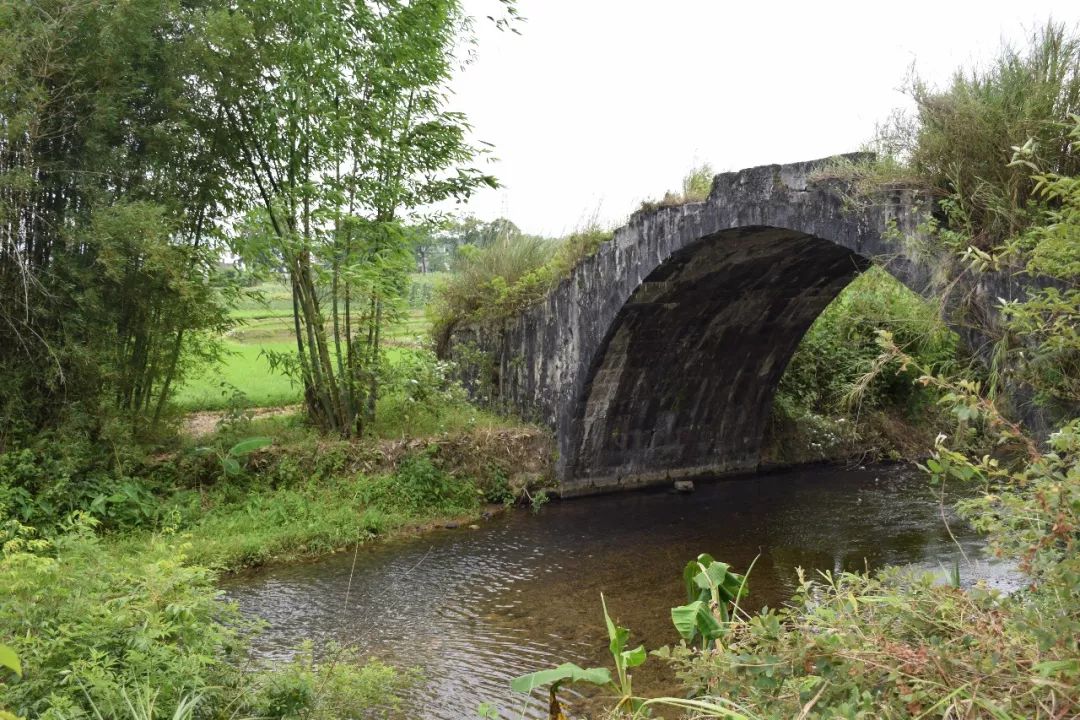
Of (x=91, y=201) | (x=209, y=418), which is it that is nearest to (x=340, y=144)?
(x=91, y=201)

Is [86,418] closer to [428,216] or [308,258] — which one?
[308,258]

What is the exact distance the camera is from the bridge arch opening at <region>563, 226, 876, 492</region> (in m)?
10.4

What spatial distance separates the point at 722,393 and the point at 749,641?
31.8 feet

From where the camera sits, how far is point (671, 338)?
1159 centimetres

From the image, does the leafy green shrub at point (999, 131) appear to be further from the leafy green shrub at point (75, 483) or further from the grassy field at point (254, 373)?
the leafy green shrub at point (75, 483)

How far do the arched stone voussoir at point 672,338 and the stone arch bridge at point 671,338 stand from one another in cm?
2

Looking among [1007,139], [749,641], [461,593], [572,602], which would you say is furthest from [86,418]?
[1007,139]

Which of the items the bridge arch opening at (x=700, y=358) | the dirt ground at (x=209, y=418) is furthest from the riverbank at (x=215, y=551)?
the bridge arch opening at (x=700, y=358)

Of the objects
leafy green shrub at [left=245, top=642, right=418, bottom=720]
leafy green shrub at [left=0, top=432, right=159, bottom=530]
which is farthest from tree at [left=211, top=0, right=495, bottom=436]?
leafy green shrub at [left=245, top=642, right=418, bottom=720]

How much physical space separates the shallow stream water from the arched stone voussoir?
97cm

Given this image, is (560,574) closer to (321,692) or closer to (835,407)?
(321,692)

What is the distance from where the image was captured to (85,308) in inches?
332

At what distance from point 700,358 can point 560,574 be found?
192 inches

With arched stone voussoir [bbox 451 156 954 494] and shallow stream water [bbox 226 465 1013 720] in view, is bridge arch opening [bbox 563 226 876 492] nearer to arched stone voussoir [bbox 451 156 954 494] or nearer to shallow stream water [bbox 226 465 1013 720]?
arched stone voussoir [bbox 451 156 954 494]
